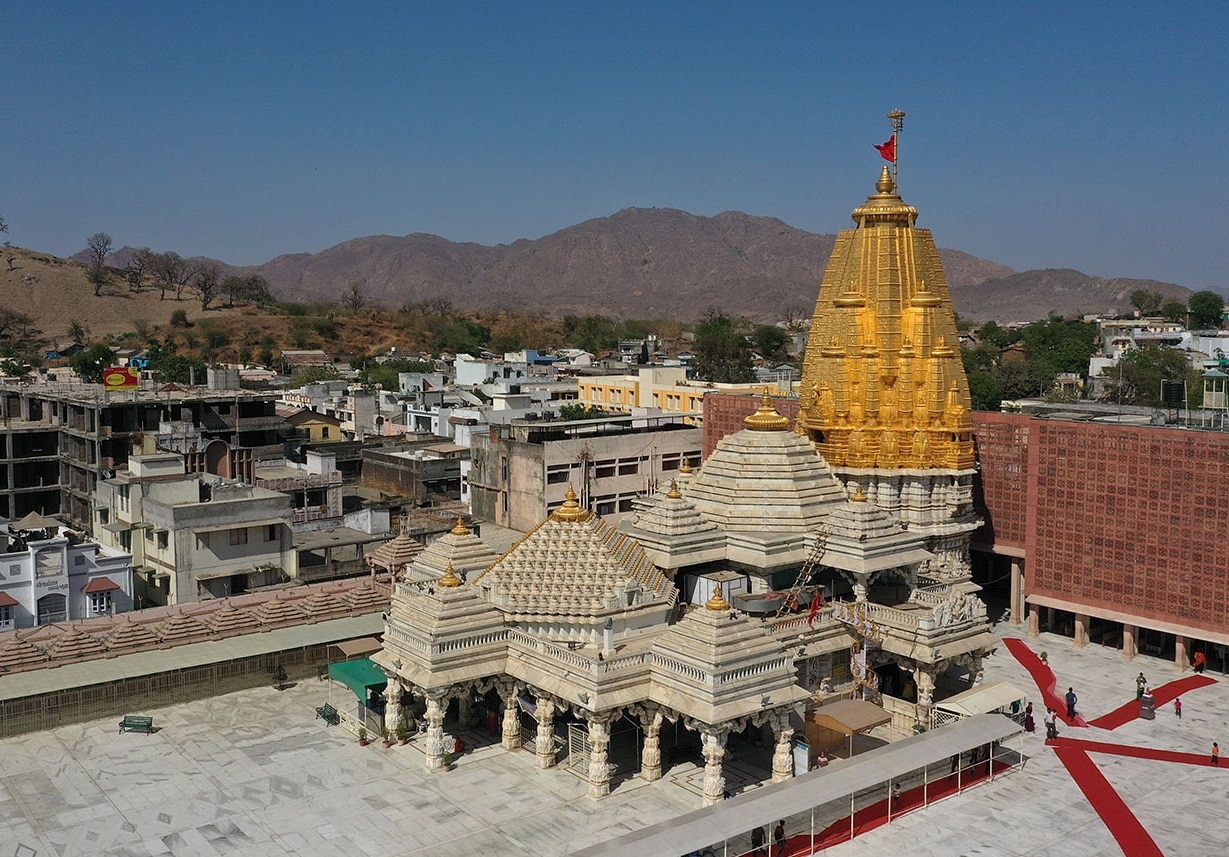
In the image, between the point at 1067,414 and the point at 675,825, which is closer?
the point at 675,825

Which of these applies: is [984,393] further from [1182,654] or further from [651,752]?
[651,752]

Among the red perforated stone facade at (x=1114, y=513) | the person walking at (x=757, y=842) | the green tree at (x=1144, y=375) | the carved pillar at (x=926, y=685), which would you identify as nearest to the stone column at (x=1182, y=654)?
the red perforated stone facade at (x=1114, y=513)

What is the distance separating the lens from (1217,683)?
29984 millimetres

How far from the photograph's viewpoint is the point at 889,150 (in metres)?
37.3

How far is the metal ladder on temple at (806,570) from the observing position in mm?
26984

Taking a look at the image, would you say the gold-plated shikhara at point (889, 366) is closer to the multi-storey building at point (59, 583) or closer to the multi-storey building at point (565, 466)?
the multi-storey building at point (565, 466)

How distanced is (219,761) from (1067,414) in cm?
2920

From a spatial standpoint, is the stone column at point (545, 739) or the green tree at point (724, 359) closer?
the stone column at point (545, 739)

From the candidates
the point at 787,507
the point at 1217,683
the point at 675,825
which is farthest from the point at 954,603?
the point at 675,825

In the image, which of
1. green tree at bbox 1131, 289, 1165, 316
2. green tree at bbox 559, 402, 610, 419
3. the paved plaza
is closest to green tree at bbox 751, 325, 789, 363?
green tree at bbox 559, 402, 610, 419

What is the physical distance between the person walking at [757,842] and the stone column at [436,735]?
276 inches

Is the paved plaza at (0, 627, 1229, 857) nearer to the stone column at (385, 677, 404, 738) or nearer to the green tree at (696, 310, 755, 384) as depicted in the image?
the stone column at (385, 677, 404, 738)

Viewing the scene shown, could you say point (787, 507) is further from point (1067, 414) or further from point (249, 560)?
point (249, 560)

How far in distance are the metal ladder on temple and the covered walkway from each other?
186 inches
